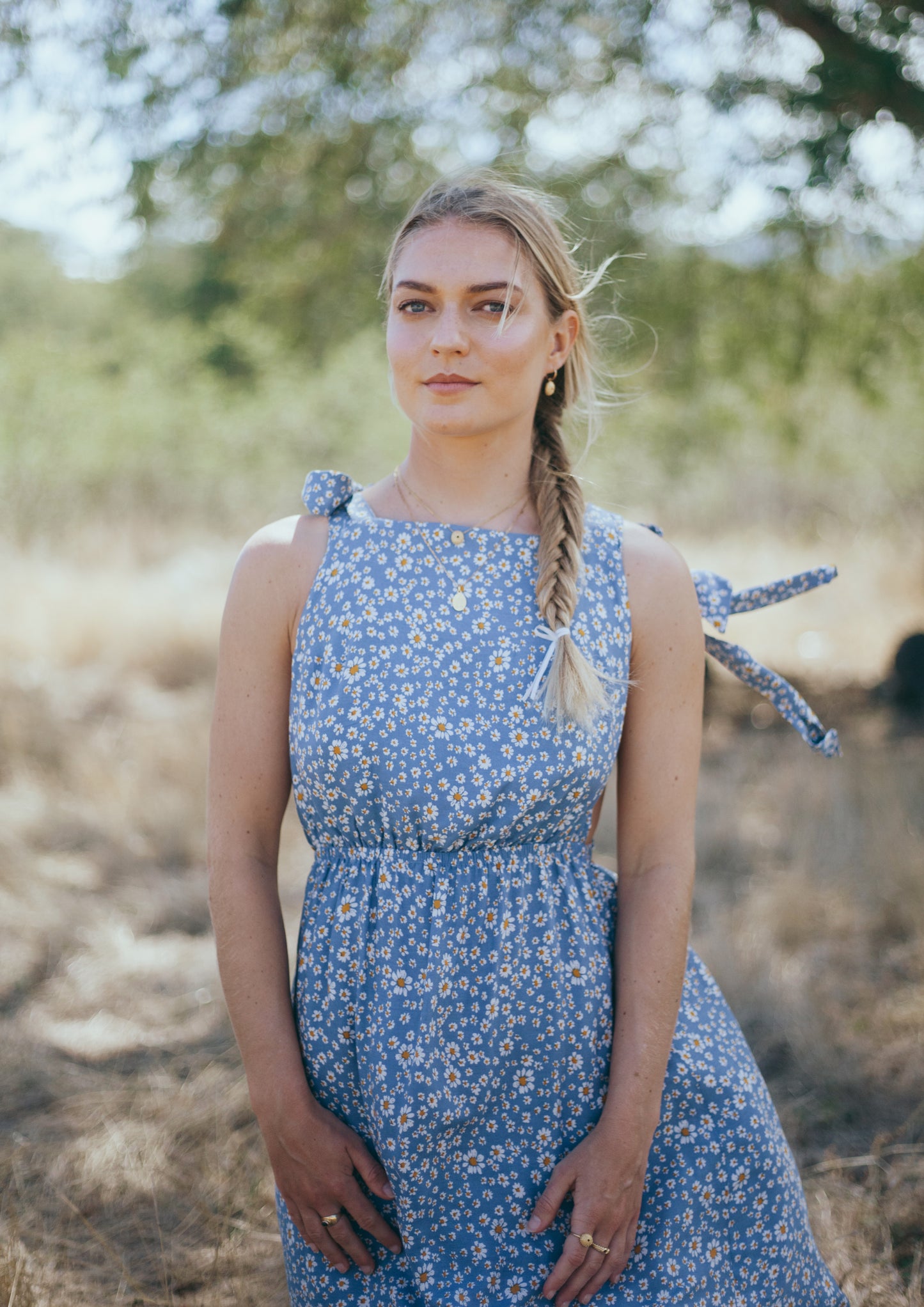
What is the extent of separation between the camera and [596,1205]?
4.61 ft

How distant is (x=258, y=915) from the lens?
4.92 ft

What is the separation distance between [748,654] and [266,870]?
84 cm

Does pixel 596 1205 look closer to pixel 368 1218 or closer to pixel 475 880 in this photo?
pixel 368 1218

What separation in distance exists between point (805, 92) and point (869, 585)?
5.00 m

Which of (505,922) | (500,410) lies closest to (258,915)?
(505,922)

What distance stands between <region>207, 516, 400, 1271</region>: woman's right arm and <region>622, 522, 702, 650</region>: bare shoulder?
48cm

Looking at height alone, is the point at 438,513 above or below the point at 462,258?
below

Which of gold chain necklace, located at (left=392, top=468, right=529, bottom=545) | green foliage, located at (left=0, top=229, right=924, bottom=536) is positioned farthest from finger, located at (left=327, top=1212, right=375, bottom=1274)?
green foliage, located at (left=0, top=229, right=924, bottom=536)

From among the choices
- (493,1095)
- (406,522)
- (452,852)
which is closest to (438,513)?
(406,522)

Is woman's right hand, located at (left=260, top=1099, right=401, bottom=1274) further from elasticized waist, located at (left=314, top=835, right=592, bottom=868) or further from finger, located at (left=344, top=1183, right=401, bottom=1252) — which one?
elasticized waist, located at (left=314, top=835, right=592, bottom=868)

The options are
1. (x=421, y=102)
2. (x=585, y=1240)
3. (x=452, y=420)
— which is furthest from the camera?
(x=421, y=102)

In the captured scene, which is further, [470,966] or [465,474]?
[465,474]

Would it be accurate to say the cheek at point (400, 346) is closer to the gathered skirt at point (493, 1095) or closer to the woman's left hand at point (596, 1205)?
the gathered skirt at point (493, 1095)

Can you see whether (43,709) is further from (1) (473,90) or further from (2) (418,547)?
(2) (418,547)
